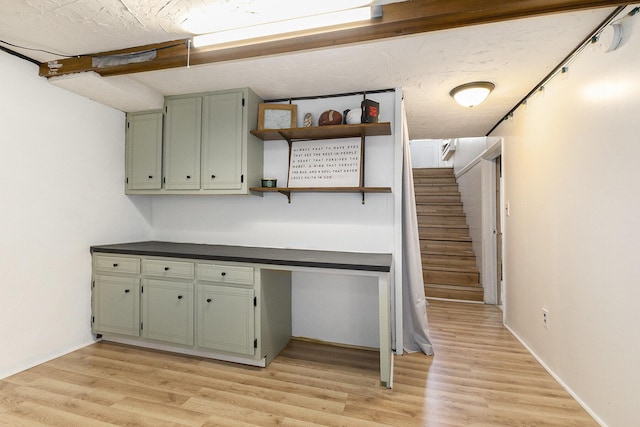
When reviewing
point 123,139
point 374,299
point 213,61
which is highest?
point 213,61

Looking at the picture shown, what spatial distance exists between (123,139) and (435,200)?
197 inches

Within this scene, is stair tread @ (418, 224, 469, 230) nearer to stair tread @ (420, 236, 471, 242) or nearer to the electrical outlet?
stair tread @ (420, 236, 471, 242)

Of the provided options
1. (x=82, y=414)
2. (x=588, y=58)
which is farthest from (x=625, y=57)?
(x=82, y=414)

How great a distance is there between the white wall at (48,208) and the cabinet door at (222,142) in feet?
3.25

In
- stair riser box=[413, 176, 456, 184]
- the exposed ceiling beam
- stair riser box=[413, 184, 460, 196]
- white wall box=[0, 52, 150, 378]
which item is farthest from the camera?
stair riser box=[413, 176, 456, 184]

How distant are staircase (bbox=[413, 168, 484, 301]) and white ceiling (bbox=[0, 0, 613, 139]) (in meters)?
2.37

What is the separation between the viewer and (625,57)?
5.01 feet

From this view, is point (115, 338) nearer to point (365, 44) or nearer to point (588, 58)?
point (365, 44)

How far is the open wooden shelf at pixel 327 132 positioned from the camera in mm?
2413

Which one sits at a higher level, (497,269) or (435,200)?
(435,200)

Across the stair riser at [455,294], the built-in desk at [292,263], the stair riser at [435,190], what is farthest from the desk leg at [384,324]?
the stair riser at [435,190]

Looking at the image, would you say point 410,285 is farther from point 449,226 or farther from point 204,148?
point 449,226

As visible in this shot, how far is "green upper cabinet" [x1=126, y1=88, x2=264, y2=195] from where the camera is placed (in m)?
2.64

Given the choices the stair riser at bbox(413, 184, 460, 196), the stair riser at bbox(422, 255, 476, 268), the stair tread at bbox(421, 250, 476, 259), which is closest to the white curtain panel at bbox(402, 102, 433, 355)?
the stair riser at bbox(422, 255, 476, 268)
